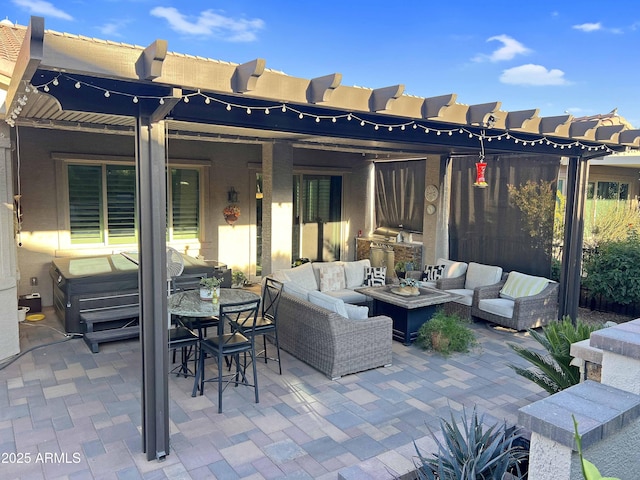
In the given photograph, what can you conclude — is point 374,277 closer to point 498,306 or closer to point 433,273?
point 433,273

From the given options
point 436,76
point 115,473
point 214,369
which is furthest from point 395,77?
point 115,473

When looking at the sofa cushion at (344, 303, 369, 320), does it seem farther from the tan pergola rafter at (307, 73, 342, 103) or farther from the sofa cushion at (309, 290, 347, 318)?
the tan pergola rafter at (307, 73, 342, 103)

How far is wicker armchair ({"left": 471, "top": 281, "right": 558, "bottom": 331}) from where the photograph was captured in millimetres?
6648

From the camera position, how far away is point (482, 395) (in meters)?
4.67

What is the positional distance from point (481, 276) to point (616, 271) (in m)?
2.05

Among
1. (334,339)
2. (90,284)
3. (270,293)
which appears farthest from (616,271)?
(90,284)

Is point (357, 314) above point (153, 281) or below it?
below

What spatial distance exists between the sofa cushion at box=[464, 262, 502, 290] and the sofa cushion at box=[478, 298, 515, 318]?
1.63 ft

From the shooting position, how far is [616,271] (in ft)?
24.4

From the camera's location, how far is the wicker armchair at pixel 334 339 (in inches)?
194

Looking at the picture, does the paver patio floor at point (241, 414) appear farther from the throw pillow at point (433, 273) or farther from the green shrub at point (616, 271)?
the green shrub at point (616, 271)

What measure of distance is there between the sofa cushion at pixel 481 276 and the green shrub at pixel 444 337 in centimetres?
181

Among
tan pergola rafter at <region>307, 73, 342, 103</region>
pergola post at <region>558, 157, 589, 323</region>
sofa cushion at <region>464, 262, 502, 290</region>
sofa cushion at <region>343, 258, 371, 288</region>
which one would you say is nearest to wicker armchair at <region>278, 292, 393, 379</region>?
sofa cushion at <region>343, 258, 371, 288</region>

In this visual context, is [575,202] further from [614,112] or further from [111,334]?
[111,334]
